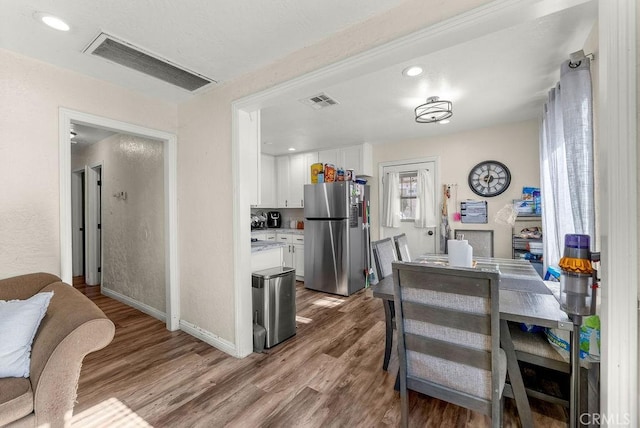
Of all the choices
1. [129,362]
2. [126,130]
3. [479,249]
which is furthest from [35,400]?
[479,249]

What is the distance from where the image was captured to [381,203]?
15.3 feet

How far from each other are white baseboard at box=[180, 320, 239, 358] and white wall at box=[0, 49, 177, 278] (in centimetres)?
120

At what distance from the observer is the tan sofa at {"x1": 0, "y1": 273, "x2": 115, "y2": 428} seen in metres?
1.16

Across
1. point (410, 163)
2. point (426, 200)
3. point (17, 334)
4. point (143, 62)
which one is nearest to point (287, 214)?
point (410, 163)

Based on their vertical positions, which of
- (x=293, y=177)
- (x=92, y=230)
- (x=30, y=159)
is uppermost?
(x=293, y=177)

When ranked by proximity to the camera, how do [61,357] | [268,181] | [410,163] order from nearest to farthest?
[61,357], [410,163], [268,181]

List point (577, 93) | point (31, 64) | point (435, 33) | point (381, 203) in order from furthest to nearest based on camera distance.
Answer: point (381, 203) < point (31, 64) < point (577, 93) < point (435, 33)

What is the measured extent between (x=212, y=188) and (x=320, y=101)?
4.58ft

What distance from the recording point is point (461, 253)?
2145mm

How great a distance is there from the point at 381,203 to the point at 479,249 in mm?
1757

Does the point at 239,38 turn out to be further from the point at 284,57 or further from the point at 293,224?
the point at 293,224

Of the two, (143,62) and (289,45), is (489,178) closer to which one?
(289,45)

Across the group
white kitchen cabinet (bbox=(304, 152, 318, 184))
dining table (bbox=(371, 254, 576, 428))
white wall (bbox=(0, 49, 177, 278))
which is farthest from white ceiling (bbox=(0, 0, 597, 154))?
white kitchen cabinet (bbox=(304, 152, 318, 184))

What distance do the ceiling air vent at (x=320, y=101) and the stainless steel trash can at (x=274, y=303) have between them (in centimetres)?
173
